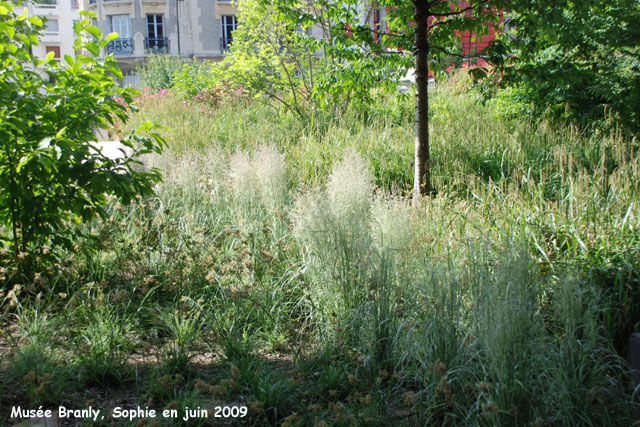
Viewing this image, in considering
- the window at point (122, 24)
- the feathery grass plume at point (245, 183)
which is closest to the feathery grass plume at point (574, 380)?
the feathery grass plume at point (245, 183)

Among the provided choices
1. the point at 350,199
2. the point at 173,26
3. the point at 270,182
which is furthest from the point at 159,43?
the point at 350,199

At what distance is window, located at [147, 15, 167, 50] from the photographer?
107ft

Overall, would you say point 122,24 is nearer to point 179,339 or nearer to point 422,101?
point 422,101

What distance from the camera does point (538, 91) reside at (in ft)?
28.1

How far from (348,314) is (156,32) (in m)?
34.0

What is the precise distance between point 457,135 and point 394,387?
5.25 metres

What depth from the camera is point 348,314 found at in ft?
9.88

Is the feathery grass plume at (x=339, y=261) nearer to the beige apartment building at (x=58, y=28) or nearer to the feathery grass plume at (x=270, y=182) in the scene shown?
the feathery grass plume at (x=270, y=182)

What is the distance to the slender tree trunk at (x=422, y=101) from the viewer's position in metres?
5.05

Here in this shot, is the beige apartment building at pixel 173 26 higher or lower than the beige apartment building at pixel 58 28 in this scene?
lower

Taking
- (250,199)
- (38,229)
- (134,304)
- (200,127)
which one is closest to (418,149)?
(250,199)

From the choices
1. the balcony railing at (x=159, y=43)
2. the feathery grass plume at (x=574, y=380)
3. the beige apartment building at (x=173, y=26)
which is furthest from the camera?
the balcony railing at (x=159, y=43)

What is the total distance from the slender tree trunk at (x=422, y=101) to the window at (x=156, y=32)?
31.0m

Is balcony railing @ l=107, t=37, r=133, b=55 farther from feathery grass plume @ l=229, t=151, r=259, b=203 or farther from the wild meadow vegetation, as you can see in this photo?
feathery grass plume @ l=229, t=151, r=259, b=203
